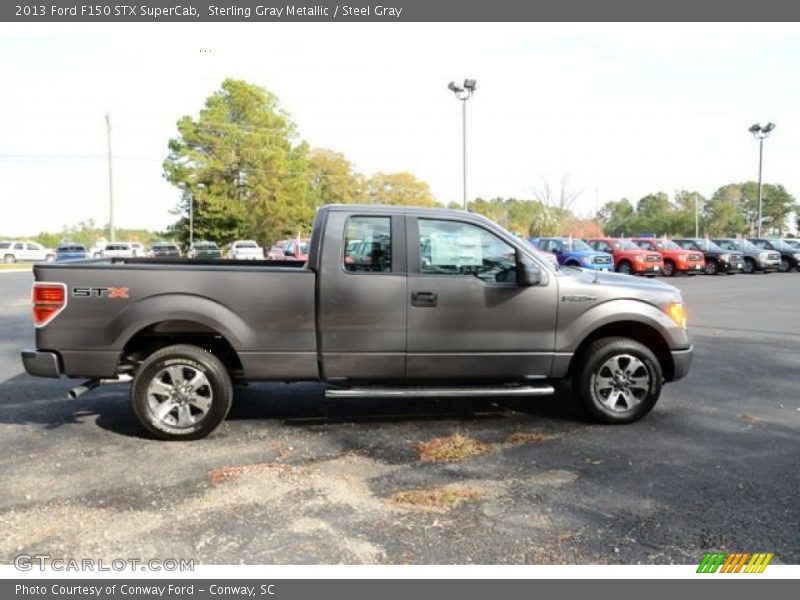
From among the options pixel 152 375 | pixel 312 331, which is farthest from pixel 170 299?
pixel 312 331

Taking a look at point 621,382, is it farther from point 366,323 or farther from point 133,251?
point 133,251

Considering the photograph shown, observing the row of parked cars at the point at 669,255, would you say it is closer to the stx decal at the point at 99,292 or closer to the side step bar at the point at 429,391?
the side step bar at the point at 429,391

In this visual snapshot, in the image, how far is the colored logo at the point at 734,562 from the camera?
314cm

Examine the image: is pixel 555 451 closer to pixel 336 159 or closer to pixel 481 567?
pixel 481 567

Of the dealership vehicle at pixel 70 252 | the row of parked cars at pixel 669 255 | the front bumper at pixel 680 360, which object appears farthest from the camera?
the dealership vehicle at pixel 70 252

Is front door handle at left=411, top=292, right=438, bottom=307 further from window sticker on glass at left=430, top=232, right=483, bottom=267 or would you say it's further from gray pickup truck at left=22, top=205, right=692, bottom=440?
window sticker on glass at left=430, top=232, right=483, bottom=267

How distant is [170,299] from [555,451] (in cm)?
328

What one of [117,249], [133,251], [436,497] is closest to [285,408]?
[436,497]

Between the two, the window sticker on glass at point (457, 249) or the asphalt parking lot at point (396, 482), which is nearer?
the asphalt parking lot at point (396, 482)

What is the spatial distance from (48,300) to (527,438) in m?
4.00

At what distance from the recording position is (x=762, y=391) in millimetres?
6648

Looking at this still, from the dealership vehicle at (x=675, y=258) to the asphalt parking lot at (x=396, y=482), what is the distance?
879 inches

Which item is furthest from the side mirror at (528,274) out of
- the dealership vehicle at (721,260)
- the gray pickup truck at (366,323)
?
the dealership vehicle at (721,260)

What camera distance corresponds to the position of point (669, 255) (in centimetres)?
2747
